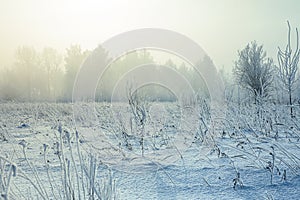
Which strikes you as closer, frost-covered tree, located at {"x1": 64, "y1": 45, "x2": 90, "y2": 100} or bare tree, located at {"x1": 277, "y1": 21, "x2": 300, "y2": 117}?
bare tree, located at {"x1": 277, "y1": 21, "x2": 300, "y2": 117}

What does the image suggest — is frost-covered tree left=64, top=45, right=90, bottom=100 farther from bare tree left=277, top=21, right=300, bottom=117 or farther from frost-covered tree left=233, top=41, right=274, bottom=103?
bare tree left=277, top=21, right=300, bottom=117

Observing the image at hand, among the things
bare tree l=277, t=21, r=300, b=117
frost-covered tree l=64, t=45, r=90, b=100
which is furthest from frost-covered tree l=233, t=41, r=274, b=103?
frost-covered tree l=64, t=45, r=90, b=100

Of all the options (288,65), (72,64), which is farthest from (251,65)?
(72,64)

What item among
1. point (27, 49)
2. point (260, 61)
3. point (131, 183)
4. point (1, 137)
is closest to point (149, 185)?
point (131, 183)

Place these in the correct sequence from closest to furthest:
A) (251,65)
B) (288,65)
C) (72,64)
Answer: (288,65) → (251,65) → (72,64)

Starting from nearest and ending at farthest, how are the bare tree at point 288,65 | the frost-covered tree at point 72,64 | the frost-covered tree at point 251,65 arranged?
the bare tree at point 288,65 → the frost-covered tree at point 251,65 → the frost-covered tree at point 72,64

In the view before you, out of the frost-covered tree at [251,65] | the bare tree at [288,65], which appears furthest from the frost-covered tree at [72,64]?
the bare tree at [288,65]

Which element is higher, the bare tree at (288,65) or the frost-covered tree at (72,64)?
the frost-covered tree at (72,64)

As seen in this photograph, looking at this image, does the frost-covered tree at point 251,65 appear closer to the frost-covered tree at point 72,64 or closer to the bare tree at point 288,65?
the bare tree at point 288,65

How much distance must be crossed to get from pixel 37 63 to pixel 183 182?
4194cm

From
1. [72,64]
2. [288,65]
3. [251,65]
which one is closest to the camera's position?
[288,65]

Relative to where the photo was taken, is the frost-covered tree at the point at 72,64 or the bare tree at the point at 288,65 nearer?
the bare tree at the point at 288,65

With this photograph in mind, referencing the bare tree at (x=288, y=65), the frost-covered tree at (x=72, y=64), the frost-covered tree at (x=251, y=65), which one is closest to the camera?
the bare tree at (x=288, y=65)

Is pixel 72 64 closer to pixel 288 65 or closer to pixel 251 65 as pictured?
pixel 251 65
